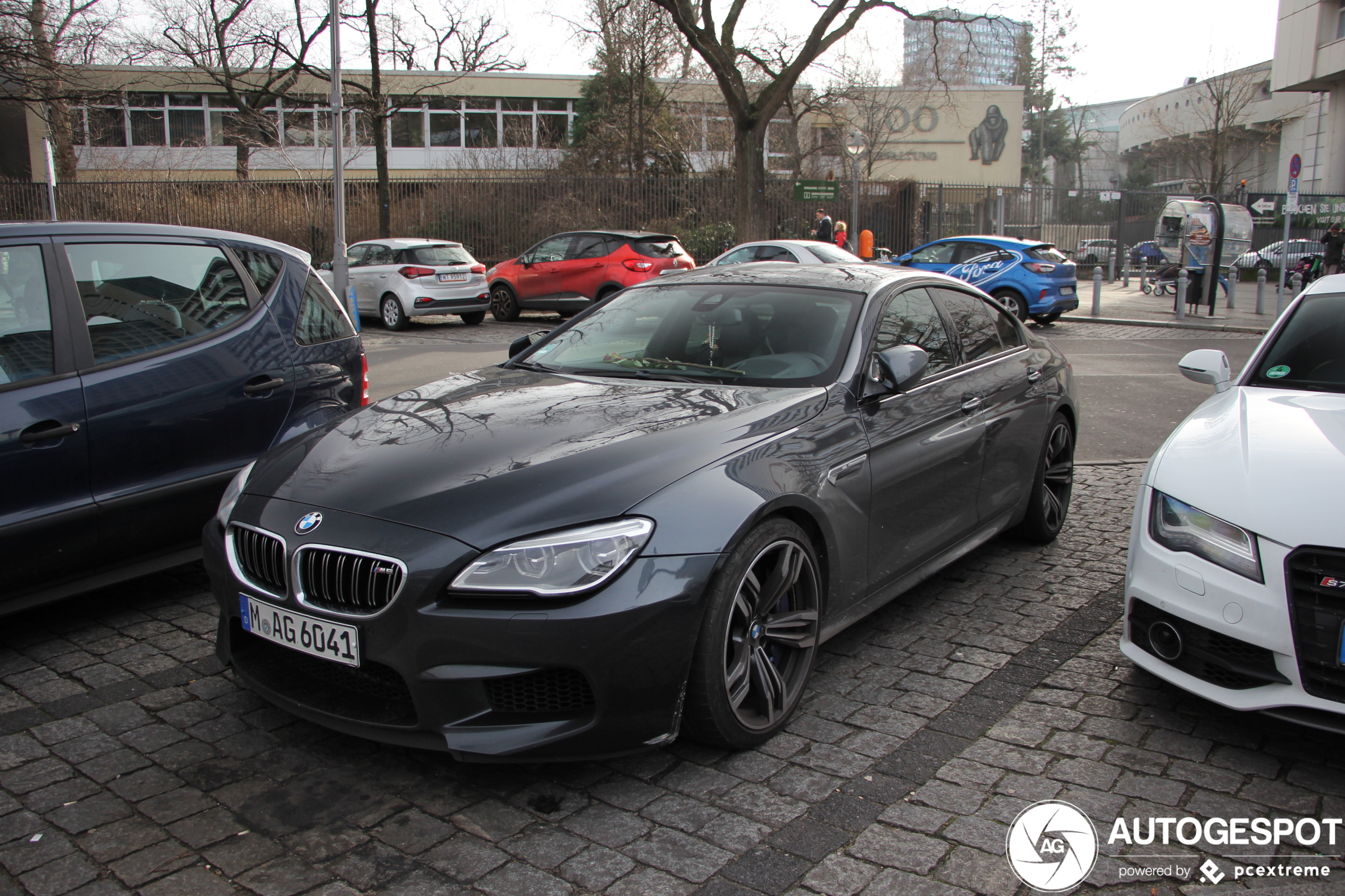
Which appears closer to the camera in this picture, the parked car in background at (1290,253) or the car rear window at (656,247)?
the car rear window at (656,247)

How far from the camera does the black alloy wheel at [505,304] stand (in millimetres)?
19469

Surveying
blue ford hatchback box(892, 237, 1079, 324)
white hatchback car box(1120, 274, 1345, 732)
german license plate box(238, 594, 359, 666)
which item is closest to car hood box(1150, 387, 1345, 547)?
white hatchback car box(1120, 274, 1345, 732)

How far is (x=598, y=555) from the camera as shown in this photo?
2.77 m

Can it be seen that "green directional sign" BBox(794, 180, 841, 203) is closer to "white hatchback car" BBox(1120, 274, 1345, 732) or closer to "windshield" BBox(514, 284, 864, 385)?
"windshield" BBox(514, 284, 864, 385)

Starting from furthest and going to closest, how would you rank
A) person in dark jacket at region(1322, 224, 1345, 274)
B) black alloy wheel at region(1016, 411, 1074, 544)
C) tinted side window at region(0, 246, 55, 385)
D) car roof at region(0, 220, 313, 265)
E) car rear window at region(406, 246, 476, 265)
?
person in dark jacket at region(1322, 224, 1345, 274), car rear window at region(406, 246, 476, 265), black alloy wheel at region(1016, 411, 1074, 544), car roof at region(0, 220, 313, 265), tinted side window at region(0, 246, 55, 385)

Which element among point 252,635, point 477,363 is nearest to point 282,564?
point 252,635

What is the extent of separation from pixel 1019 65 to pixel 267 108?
174 feet

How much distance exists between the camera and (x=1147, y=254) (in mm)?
32688

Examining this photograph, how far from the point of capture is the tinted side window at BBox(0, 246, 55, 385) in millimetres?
3871

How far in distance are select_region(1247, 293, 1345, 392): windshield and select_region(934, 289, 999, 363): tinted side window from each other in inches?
44.8

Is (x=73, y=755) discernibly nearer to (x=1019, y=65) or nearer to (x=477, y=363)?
(x=477, y=363)

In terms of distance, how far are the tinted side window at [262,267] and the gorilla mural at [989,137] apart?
57.3 meters

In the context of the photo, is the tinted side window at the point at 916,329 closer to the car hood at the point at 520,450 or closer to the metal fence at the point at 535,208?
the car hood at the point at 520,450

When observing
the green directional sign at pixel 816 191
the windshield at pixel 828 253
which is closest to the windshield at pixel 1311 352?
the windshield at pixel 828 253
